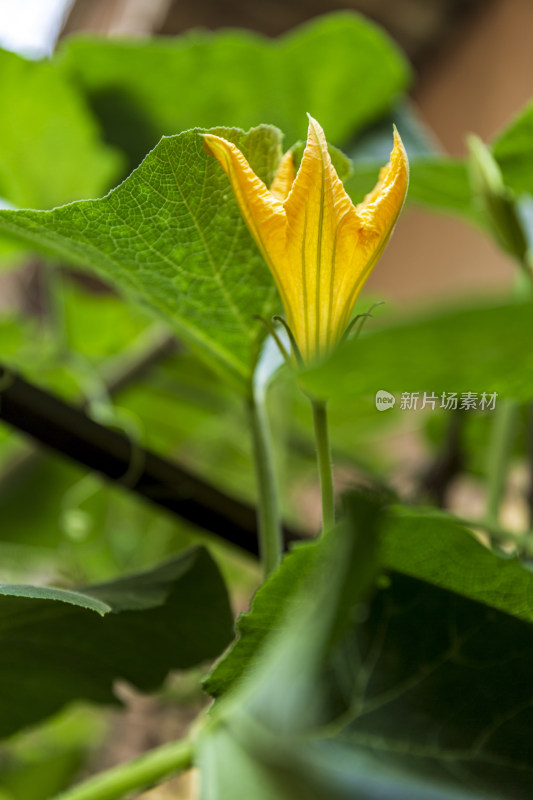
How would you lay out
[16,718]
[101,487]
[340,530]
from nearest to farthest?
[340,530]
[16,718]
[101,487]

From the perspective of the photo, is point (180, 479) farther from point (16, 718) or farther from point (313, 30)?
point (313, 30)

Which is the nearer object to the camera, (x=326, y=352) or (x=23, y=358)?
(x=326, y=352)

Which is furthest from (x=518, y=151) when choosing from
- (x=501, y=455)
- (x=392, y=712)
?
(x=392, y=712)

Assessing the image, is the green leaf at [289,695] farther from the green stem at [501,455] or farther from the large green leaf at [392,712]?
the green stem at [501,455]

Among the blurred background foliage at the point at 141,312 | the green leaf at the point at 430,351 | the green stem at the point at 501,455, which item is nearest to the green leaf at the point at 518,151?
the blurred background foliage at the point at 141,312

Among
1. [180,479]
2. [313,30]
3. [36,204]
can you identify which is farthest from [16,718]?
[313,30]

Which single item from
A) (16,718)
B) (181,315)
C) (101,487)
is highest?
(181,315)

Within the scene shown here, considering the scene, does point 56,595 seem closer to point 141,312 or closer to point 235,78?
point 141,312

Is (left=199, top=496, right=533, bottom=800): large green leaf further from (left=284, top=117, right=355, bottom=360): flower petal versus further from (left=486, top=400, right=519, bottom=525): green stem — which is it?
(left=486, top=400, right=519, bottom=525): green stem
